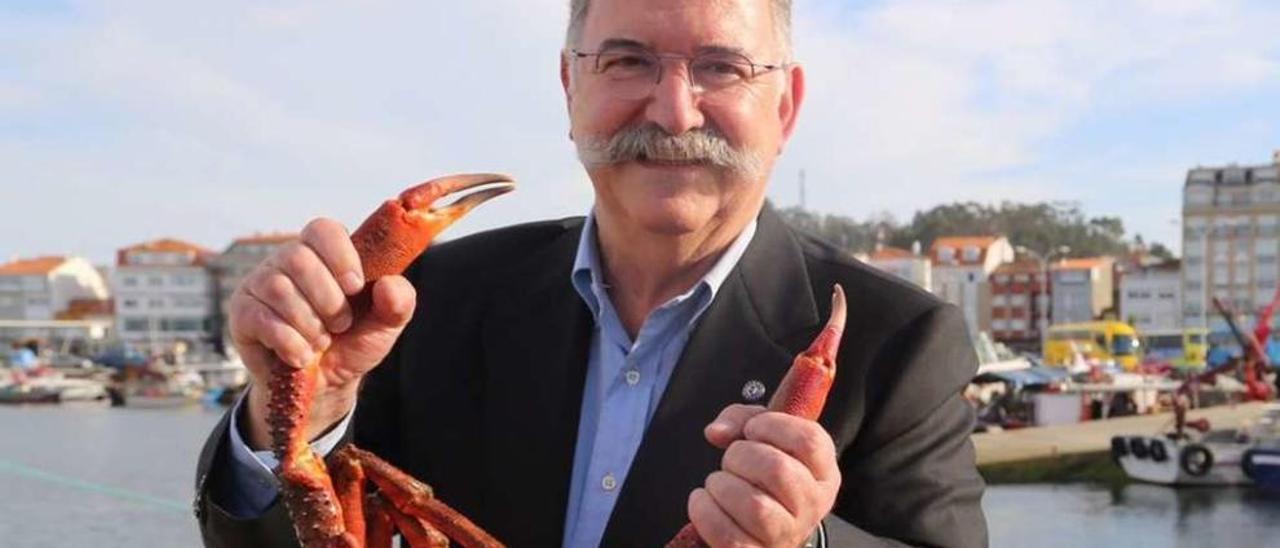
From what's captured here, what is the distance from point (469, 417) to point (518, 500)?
0.82 ft

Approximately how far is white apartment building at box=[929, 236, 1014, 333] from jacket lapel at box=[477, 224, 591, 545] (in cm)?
9838

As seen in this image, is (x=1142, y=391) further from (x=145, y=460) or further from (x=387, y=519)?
(x=387, y=519)

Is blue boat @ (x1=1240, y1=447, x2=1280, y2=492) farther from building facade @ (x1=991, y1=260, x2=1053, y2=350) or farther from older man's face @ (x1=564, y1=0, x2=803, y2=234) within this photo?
building facade @ (x1=991, y1=260, x2=1053, y2=350)

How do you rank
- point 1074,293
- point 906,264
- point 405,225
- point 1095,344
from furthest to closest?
point 1074,293 → point 906,264 → point 1095,344 → point 405,225

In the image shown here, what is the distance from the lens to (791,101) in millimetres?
3223

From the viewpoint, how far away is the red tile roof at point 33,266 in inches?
4867

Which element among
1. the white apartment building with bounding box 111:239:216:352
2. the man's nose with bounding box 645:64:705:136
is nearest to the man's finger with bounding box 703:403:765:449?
the man's nose with bounding box 645:64:705:136

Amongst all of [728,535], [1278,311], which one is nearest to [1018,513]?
[728,535]

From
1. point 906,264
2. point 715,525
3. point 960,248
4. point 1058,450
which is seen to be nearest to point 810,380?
point 715,525

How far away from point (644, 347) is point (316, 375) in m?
0.85

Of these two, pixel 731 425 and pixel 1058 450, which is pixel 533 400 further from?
pixel 1058 450

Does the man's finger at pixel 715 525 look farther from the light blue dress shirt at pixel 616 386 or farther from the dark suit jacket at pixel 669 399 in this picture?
the light blue dress shirt at pixel 616 386

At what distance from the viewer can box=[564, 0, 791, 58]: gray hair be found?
3.10 meters

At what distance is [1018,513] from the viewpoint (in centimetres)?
3075
